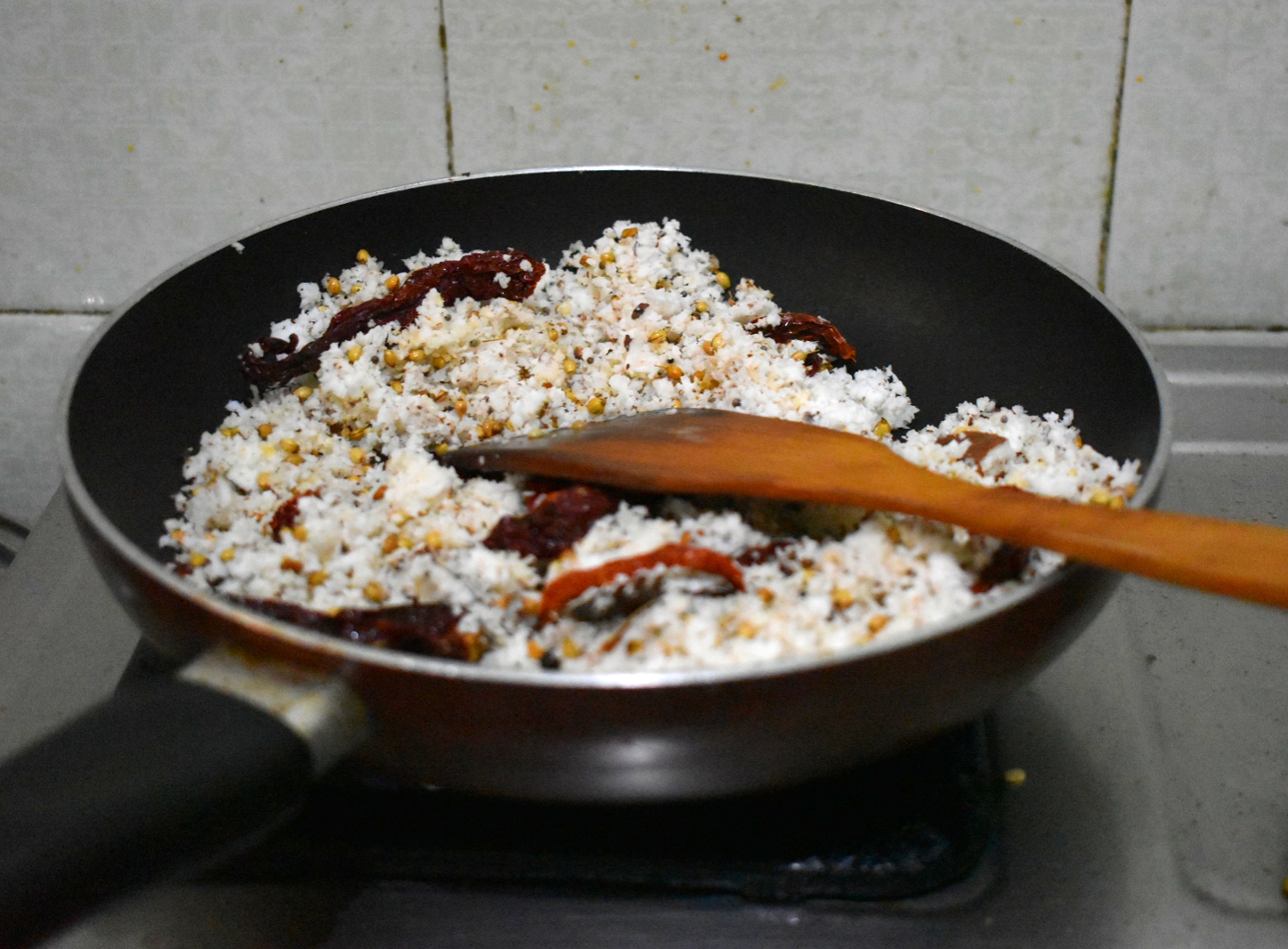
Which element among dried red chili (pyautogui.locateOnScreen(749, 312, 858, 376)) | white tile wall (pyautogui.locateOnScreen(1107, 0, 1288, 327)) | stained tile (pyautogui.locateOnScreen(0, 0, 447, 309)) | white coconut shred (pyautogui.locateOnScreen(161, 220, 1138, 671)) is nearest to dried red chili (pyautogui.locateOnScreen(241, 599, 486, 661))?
white coconut shred (pyautogui.locateOnScreen(161, 220, 1138, 671))

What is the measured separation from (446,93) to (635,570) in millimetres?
836

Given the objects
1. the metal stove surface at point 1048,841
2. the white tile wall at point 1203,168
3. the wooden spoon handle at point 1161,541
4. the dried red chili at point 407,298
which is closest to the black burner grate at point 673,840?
the metal stove surface at point 1048,841

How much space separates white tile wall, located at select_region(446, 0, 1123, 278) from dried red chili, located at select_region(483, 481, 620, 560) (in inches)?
27.1

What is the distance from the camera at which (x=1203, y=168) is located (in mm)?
1311

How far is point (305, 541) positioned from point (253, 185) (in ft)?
2.47

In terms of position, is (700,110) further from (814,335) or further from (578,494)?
(578,494)

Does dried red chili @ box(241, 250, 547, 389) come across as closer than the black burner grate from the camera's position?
No

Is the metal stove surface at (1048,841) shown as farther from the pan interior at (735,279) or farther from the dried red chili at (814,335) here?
the dried red chili at (814,335)

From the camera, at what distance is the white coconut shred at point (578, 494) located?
0.69m

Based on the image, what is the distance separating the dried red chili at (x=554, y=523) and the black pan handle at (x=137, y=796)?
0.27 metres

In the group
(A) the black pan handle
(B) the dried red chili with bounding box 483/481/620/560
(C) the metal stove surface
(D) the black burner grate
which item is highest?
(A) the black pan handle

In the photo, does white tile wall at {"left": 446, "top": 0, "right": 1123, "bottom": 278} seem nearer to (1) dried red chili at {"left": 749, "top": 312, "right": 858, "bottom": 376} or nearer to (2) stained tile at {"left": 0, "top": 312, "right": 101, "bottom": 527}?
(1) dried red chili at {"left": 749, "top": 312, "right": 858, "bottom": 376}

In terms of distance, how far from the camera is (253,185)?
1364mm

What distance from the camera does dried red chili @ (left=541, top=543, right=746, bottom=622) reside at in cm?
70
